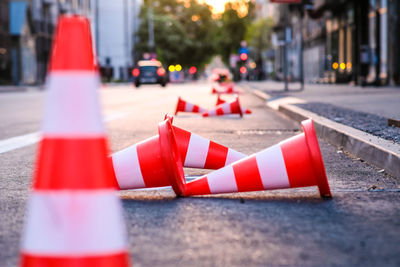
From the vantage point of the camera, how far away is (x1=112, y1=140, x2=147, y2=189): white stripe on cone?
4535 mm

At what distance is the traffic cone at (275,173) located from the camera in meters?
4.28

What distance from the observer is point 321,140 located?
28.2 ft

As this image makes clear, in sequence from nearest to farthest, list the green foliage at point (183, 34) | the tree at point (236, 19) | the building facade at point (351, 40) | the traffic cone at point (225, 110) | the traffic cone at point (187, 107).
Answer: the traffic cone at point (225, 110) < the traffic cone at point (187, 107) < the building facade at point (351, 40) < the tree at point (236, 19) < the green foliage at point (183, 34)

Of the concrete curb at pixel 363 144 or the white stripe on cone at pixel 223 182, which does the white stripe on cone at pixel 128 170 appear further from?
the concrete curb at pixel 363 144

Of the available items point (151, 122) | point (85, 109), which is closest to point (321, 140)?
point (151, 122)

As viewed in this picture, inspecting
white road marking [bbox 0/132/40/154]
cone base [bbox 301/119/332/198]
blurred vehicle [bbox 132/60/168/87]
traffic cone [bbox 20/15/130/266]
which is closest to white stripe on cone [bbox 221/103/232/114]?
white road marking [bbox 0/132/40/154]

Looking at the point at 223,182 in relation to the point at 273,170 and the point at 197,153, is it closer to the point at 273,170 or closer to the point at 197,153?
the point at 273,170

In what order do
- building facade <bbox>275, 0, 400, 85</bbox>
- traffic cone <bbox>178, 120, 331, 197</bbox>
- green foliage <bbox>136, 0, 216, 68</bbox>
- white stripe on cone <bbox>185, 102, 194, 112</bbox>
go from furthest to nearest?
green foliage <bbox>136, 0, 216, 68</bbox>, building facade <bbox>275, 0, 400, 85</bbox>, white stripe on cone <bbox>185, 102, 194, 112</bbox>, traffic cone <bbox>178, 120, 331, 197</bbox>

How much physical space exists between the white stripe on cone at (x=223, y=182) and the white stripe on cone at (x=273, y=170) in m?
0.19

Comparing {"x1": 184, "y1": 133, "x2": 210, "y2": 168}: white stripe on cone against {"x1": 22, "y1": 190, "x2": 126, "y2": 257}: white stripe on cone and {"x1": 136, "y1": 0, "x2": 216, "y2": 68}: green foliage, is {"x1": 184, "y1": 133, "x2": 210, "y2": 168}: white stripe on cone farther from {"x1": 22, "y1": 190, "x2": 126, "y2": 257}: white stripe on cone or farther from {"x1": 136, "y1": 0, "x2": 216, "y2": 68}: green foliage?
{"x1": 136, "y1": 0, "x2": 216, "y2": 68}: green foliage

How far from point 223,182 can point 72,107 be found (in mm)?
2004

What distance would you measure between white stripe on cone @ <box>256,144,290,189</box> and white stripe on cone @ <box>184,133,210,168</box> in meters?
1.07

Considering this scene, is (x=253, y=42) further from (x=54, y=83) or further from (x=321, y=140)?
(x=54, y=83)

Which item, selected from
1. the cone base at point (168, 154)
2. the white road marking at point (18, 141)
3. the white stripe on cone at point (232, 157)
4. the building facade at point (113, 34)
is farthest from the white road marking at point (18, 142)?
the building facade at point (113, 34)
